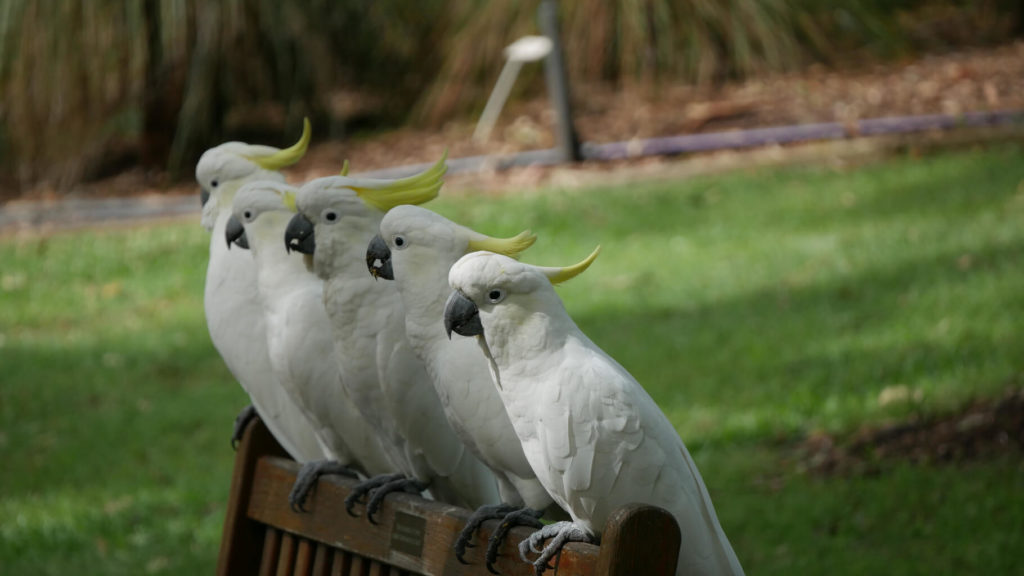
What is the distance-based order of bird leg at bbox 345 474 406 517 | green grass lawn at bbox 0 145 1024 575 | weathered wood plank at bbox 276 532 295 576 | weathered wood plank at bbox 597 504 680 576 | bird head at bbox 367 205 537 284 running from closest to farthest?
weathered wood plank at bbox 597 504 680 576, bird head at bbox 367 205 537 284, bird leg at bbox 345 474 406 517, weathered wood plank at bbox 276 532 295 576, green grass lawn at bbox 0 145 1024 575

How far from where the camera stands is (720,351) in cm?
407

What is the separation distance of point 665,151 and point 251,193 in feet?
15.0

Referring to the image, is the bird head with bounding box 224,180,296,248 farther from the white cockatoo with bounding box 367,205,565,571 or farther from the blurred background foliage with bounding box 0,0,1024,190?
the blurred background foliage with bounding box 0,0,1024,190

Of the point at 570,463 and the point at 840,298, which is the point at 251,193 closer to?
the point at 570,463

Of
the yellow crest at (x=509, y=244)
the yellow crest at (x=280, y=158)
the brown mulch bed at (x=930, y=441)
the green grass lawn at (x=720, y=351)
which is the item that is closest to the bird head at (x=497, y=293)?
the yellow crest at (x=509, y=244)

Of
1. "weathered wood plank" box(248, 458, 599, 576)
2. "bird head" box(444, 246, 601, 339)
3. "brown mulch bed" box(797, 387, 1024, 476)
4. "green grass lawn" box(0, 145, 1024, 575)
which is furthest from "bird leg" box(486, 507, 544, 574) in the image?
"brown mulch bed" box(797, 387, 1024, 476)

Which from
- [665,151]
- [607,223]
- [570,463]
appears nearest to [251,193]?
[570,463]

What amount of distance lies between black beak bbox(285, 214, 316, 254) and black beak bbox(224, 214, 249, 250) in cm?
26

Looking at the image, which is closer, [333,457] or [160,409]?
[333,457]

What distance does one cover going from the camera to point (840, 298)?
4305mm

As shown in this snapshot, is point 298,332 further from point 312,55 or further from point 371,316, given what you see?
point 312,55

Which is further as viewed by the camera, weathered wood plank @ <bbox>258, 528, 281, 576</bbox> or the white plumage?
weathered wood plank @ <bbox>258, 528, 281, 576</bbox>

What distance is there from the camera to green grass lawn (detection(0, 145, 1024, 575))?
9.59 feet

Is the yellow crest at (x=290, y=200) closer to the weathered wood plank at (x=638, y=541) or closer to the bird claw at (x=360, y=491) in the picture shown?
the bird claw at (x=360, y=491)
